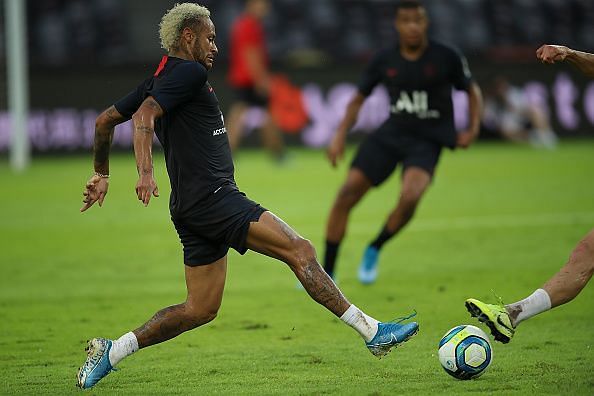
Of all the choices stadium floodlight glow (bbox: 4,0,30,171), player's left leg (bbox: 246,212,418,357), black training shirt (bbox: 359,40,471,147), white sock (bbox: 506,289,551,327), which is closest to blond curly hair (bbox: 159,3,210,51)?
player's left leg (bbox: 246,212,418,357)

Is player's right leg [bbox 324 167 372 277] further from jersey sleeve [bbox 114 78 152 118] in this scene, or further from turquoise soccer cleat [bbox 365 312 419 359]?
jersey sleeve [bbox 114 78 152 118]

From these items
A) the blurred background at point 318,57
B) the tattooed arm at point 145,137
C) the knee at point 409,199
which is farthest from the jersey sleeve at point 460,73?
the blurred background at point 318,57

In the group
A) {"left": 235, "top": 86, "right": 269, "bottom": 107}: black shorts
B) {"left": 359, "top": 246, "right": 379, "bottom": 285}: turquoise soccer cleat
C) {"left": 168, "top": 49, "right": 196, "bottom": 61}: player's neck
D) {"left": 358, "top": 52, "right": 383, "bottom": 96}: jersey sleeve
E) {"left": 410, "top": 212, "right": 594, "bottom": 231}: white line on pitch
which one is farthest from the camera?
{"left": 235, "top": 86, "right": 269, "bottom": 107}: black shorts

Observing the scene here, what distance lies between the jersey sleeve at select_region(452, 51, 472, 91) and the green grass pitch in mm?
1847

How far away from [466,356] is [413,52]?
14.5 feet

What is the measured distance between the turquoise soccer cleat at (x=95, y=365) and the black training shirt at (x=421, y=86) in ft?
14.4

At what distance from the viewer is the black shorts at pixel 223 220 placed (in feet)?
21.1

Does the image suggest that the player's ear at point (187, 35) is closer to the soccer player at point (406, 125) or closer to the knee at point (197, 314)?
the knee at point (197, 314)

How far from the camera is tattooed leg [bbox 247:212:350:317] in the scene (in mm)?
6387

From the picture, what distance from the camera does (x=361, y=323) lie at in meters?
6.43

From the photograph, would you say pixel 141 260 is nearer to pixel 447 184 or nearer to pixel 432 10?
pixel 447 184

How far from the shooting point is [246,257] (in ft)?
40.2

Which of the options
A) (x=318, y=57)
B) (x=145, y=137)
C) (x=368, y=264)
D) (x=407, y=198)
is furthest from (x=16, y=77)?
(x=145, y=137)

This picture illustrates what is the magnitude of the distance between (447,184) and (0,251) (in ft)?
26.8
